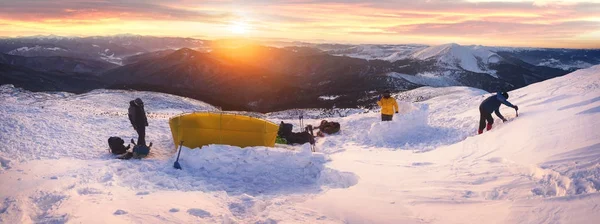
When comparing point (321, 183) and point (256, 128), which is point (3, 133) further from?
point (321, 183)

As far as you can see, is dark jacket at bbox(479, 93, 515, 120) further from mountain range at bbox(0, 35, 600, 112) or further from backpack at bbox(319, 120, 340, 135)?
mountain range at bbox(0, 35, 600, 112)

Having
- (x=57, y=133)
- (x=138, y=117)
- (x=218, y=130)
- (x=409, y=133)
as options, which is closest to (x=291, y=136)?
(x=218, y=130)

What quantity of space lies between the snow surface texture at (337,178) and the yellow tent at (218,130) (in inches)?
45.9

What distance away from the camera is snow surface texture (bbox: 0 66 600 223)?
19.5 ft

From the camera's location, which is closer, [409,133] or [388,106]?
[409,133]

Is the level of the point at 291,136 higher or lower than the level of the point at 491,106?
lower

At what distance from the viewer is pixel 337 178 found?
8.71 metres

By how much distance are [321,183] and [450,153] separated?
3.68 m

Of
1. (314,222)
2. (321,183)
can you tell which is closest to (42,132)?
(321,183)

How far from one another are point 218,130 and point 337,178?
14.4ft

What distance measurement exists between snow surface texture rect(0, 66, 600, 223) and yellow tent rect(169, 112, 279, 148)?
3.82 feet

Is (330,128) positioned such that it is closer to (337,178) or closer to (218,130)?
(218,130)

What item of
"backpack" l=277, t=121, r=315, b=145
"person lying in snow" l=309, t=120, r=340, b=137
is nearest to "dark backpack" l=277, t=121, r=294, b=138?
"backpack" l=277, t=121, r=315, b=145

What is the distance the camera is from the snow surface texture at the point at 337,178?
5.95m
